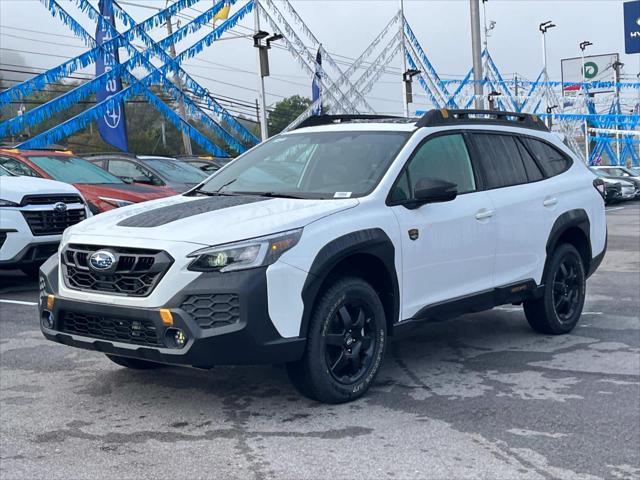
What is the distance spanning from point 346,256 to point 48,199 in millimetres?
5879

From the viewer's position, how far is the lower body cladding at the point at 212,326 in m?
4.48

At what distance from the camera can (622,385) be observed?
5.53 meters

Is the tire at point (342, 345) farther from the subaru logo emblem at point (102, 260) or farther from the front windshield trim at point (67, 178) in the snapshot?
the front windshield trim at point (67, 178)

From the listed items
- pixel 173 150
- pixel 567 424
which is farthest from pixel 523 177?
pixel 173 150

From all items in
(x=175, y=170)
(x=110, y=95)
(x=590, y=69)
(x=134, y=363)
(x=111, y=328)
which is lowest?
(x=134, y=363)

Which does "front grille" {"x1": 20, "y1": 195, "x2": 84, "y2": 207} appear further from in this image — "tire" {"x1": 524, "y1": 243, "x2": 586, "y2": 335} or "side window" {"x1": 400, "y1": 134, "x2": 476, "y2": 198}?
"tire" {"x1": 524, "y1": 243, "x2": 586, "y2": 335}

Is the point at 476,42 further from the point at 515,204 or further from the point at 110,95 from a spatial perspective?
the point at 515,204

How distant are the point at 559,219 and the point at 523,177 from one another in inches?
19.5

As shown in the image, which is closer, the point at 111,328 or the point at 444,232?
the point at 111,328

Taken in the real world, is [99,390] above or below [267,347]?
below

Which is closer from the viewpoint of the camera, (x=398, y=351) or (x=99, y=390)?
(x=99, y=390)

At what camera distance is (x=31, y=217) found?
9.51 metres

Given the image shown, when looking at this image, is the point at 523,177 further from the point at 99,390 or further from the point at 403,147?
the point at 99,390

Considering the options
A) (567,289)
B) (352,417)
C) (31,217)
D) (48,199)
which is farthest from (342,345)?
(48,199)
